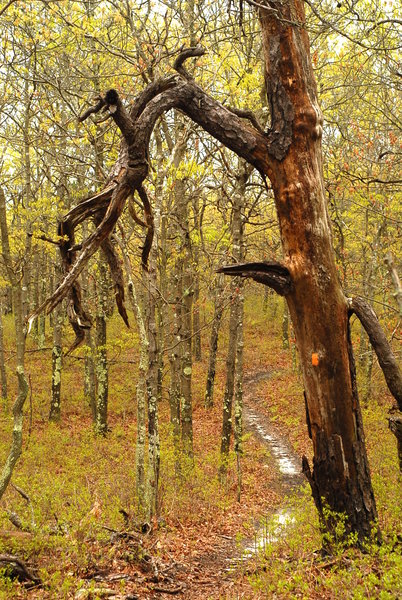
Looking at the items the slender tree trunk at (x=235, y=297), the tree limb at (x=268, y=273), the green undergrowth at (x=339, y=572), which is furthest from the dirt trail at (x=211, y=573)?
the tree limb at (x=268, y=273)

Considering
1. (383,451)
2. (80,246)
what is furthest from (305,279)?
(383,451)

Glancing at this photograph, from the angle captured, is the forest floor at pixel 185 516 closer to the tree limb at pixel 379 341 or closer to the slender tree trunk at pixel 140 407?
the slender tree trunk at pixel 140 407

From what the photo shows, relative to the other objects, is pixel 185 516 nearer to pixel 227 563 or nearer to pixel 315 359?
pixel 227 563

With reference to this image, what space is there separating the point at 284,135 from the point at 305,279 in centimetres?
132

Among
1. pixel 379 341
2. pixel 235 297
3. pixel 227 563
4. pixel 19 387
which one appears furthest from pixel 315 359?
pixel 235 297

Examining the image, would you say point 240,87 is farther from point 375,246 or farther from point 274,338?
point 274,338

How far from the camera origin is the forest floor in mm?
4535

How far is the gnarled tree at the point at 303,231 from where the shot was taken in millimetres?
4043

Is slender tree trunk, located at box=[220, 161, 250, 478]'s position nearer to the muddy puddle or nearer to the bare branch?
the muddy puddle

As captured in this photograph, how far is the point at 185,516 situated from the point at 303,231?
679cm

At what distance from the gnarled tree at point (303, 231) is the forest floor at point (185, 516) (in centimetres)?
81

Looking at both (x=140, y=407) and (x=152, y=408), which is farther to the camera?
(x=140, y=407)

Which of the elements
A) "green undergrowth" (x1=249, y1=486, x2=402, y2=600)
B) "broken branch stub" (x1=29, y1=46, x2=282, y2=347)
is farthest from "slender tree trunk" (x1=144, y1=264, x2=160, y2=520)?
"broken branch stub" (x1=29, y1=46, x2=282, y2=347)

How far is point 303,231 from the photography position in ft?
13.3
